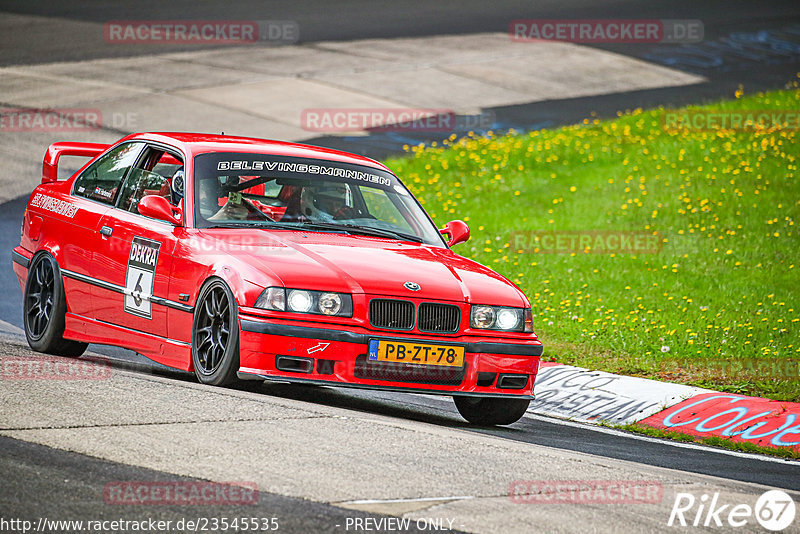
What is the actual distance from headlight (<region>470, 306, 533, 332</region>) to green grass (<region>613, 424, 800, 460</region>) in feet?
5.79

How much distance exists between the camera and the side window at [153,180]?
28.3ft

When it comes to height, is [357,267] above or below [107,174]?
below

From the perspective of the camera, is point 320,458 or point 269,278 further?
point 269,278

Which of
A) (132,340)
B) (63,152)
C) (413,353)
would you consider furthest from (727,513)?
(63,152)

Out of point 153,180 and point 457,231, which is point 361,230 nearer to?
point 457,231

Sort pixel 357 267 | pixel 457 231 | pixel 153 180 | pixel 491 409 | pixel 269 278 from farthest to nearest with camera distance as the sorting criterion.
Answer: pixel 457 231 → pixel 153 180 → pixel 491 409 → pixel 357 267 → pixel 269 278

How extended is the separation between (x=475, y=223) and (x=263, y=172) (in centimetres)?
934

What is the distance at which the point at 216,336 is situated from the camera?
7.55m

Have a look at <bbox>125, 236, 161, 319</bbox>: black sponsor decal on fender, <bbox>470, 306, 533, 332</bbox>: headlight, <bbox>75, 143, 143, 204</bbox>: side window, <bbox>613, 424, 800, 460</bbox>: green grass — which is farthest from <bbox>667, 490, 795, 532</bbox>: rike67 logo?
<bbox>75, 143, 143, 204</bbox>: side window

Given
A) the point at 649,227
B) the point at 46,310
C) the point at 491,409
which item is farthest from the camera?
the point at 649,227

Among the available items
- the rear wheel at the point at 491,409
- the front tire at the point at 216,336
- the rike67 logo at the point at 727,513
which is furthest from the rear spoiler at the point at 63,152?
the rike67 logo at the point at 727,513

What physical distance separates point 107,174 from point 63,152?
0.95m

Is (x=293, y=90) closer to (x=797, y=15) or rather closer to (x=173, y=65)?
(x=173, y=65)

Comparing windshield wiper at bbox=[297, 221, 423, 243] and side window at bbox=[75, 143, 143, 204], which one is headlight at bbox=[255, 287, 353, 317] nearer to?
windshield wiper at bbox=[297, 221, 423, 243]
